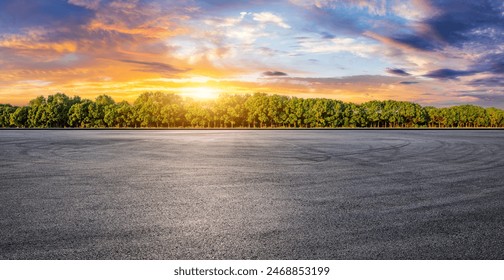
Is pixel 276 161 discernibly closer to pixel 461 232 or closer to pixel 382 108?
pixel 461 232

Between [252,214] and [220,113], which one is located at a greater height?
[220,113]

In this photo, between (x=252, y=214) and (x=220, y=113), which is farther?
(x=220, y=113)

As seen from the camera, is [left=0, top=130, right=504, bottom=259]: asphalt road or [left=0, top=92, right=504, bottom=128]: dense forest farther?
[left=0, top=92, right=504, bottom=128]: dense forest

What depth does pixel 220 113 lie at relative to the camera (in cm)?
11725

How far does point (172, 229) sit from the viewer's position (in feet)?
22.3

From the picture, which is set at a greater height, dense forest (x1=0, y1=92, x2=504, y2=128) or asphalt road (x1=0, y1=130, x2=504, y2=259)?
dense forest (x1=0, y1=92, x2=504, y2=128)

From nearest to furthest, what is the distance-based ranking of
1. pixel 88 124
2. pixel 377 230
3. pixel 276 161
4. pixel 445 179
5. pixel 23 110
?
1. pixel 377 230
2. pixel 445 179
3. pixel 276 161
4. pixel 88 124
5. pixel 23 110

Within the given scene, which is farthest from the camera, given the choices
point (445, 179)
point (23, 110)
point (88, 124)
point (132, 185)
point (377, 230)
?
point (23, 110)

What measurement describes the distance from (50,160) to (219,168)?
7989 mm

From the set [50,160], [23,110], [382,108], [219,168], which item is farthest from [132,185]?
[23,110]

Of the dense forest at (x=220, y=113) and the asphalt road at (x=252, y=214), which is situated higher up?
the dense forest at (x=220, y=113)

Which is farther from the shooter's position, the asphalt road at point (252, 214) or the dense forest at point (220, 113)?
the dense forest at point (220, 113)

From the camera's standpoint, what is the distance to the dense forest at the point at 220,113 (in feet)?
383

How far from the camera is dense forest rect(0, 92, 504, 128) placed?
11669cm
